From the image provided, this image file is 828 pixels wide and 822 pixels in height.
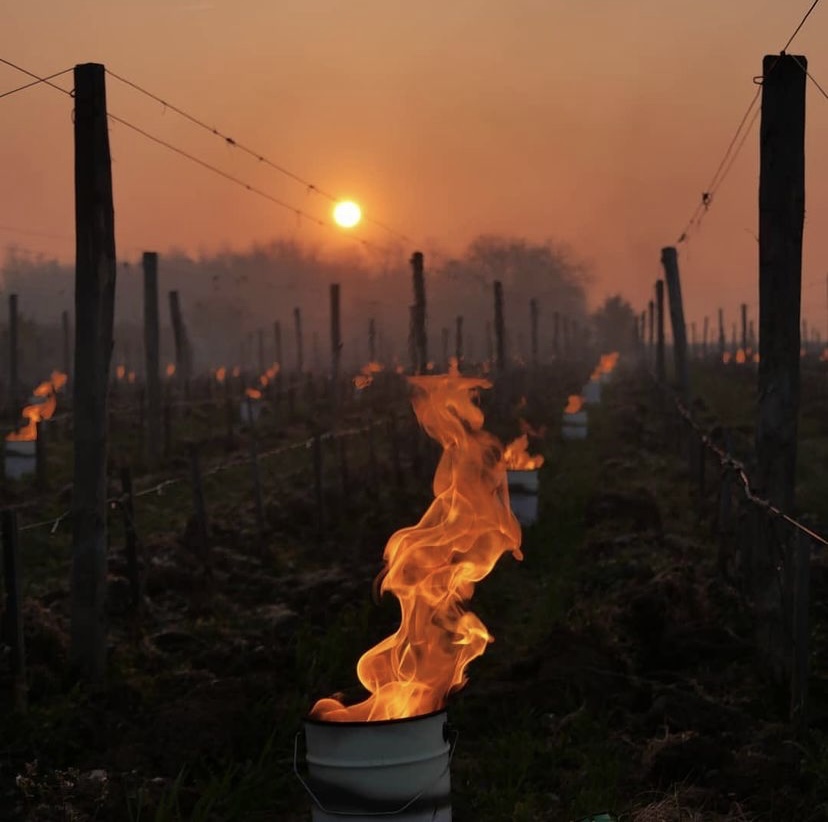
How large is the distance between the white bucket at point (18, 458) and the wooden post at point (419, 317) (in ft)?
23.6

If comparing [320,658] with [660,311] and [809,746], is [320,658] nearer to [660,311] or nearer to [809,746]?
[809,746]

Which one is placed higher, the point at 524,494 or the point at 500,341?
the point at 500,341

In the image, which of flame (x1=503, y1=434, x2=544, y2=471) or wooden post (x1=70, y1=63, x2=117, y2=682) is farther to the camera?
flame (x1=503, y1=434, x2=544, y2=471)

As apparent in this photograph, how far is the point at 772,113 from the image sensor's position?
8.65 metres

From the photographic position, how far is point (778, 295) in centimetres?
874

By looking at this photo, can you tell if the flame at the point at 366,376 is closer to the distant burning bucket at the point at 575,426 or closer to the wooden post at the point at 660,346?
the distant burning bucket at the point at 575,426

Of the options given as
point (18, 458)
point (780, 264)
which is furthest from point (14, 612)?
point (18, 458)

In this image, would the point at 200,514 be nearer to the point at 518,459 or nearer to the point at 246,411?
the point at 518,459

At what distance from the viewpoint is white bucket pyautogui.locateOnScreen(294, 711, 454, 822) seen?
4.76 metres

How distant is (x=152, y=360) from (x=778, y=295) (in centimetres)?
1789

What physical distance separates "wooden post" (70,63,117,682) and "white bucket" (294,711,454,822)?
468 centimetres

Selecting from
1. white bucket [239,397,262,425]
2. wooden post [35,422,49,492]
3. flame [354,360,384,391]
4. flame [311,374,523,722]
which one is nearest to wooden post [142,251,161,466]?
wooden post [35,422,49,492]

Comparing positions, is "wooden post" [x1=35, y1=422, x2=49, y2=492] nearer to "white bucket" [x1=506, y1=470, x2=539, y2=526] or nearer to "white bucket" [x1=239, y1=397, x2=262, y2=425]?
"white bucket" [x1=506, y1=470, x2=539, y2=526]

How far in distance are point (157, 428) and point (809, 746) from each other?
60.3 feet
